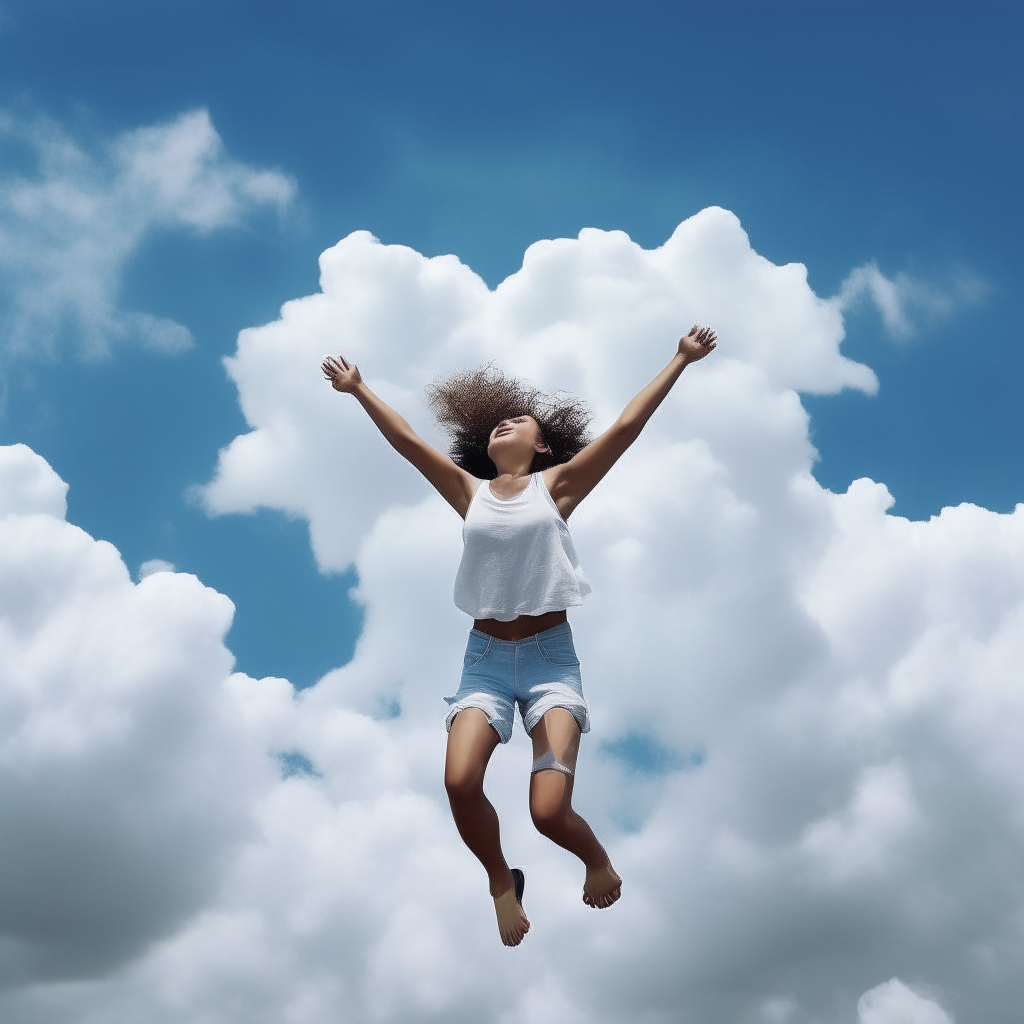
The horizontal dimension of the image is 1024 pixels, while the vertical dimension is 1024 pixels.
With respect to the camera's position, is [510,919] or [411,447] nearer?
[510,919]

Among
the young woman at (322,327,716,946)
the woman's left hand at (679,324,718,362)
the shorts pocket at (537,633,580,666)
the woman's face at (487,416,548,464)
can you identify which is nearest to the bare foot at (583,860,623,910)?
the young woman at (322,327,716,946)

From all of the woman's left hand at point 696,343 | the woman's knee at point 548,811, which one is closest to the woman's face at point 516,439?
the woman's left hand at point 696,343

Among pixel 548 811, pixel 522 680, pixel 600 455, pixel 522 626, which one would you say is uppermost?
pixel 600 455

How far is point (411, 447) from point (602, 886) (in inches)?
123

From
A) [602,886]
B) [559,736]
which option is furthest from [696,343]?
[602,886]

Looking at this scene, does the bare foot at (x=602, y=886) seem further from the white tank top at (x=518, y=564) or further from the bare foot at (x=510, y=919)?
the white tank top at (x=518, y=564)

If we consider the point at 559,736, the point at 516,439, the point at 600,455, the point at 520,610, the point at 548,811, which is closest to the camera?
the point at 548,811

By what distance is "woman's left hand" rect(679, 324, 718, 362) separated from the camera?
7590 millimetres

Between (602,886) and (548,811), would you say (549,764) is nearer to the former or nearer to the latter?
(548,811)

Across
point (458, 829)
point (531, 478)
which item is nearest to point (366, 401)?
point (531, 478)

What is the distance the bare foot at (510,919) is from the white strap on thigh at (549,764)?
29.6 inches

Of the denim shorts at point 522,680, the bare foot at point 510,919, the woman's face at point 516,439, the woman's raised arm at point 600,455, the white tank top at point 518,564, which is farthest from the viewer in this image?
the woman's face at point 516,439

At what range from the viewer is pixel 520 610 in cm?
685

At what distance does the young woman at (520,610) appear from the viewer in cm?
644
